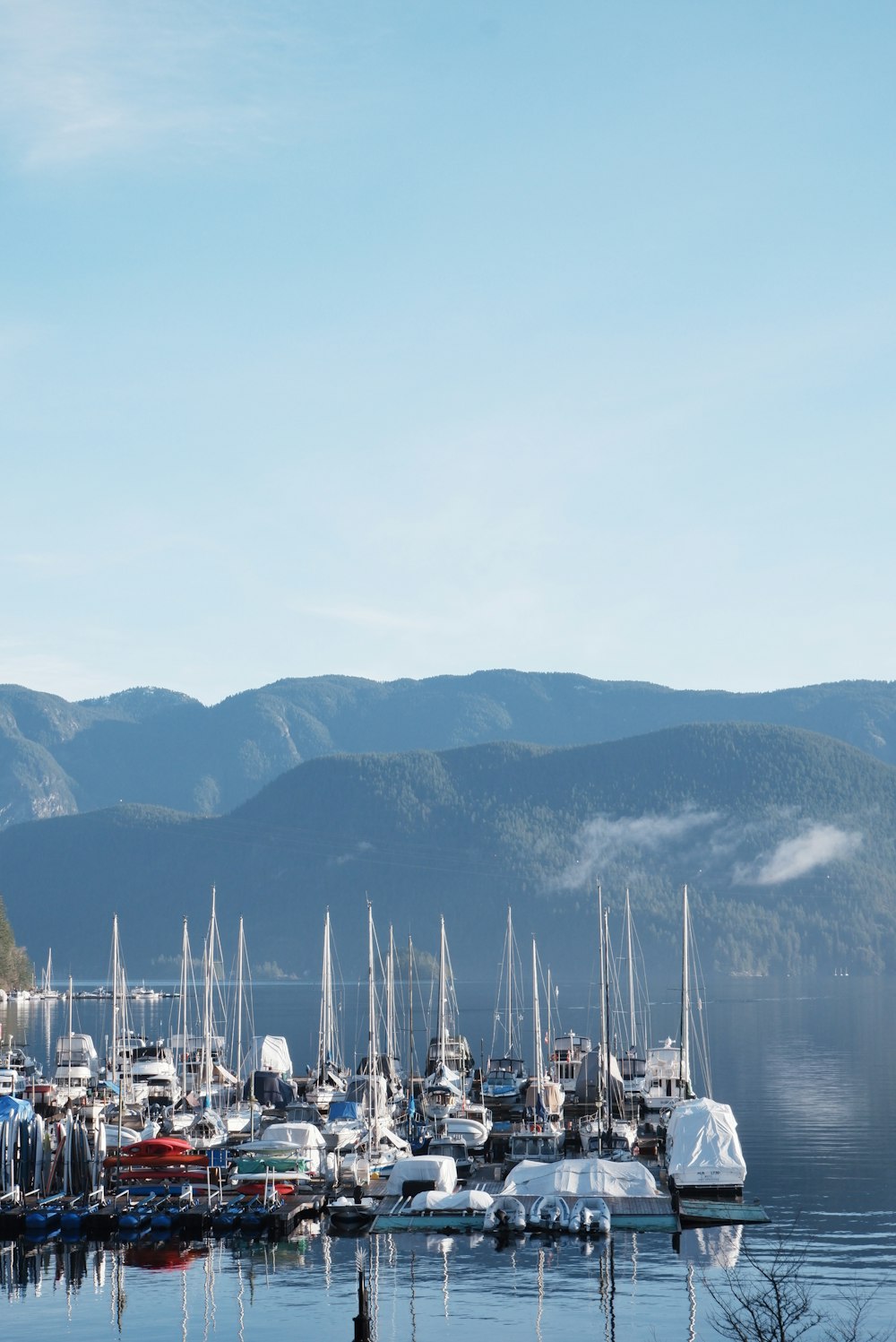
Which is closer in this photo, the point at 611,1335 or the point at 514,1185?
the point at 611,1335

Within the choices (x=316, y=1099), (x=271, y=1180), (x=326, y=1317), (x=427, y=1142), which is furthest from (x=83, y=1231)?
(x=316, y=1099)

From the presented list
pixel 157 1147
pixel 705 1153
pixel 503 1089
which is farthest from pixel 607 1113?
pixel 503 1089

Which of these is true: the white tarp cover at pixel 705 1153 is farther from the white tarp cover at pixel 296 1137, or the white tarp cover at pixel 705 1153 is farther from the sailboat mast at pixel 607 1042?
the white tarp cover at pixel 296 1137

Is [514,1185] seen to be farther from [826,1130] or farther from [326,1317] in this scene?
[826,1130]

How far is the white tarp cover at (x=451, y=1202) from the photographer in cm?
7306

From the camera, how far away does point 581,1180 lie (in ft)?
246

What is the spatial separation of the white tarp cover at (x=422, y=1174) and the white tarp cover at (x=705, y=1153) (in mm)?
9905

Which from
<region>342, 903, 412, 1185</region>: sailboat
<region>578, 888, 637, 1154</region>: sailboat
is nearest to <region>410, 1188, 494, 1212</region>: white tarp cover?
<region>342, 903, 412, 1185</region>: sailboat

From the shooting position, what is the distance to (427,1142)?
9556 centimetres

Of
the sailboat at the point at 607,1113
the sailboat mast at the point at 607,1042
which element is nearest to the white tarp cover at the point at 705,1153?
the sailboat at the point at 607,1113

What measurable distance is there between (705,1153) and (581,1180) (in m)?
7.43

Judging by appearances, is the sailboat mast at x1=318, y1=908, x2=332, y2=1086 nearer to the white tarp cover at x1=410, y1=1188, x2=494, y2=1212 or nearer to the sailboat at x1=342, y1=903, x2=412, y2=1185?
the sailboat at x1=342, y1=903, x2=412, y2=1185

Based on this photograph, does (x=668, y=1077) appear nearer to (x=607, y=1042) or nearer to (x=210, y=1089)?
(x=607, y=1042)

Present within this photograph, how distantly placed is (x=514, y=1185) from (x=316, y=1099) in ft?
166
